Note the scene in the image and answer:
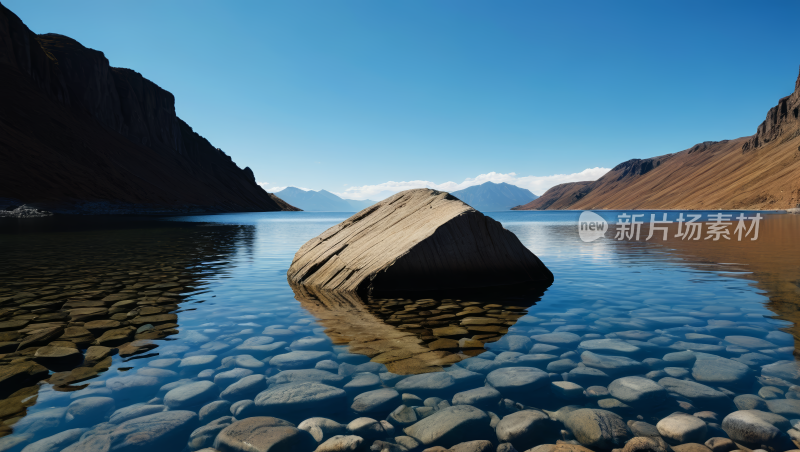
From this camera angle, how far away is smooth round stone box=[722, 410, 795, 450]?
11.1ft

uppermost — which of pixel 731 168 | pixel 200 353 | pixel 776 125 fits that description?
pixel 776 125

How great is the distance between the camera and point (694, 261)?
15.4m

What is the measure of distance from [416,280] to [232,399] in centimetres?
592

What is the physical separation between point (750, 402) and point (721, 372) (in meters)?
0.78

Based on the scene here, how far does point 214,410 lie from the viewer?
398 cm

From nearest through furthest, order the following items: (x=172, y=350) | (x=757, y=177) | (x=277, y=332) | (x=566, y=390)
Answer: (x=566, y=390), (x=172, y=350), (x=277, y=332), (x=757, y=177)

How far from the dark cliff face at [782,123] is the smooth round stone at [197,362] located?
7137 inches

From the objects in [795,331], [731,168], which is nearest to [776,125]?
[731,168]

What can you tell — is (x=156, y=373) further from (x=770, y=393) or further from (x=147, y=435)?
(x=770, y=393)

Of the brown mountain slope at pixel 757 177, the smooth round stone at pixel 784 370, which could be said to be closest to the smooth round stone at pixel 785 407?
the smooth round stone at pixel 784 370

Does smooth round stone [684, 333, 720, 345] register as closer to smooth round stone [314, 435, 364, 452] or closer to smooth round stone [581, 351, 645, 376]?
smooth round stone [581, 351, 645, 376]

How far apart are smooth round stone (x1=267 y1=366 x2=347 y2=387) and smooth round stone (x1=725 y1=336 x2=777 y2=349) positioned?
5.36 m

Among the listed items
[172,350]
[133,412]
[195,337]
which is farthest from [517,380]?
[195,337]

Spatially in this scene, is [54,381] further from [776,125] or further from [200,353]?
[776,125]
